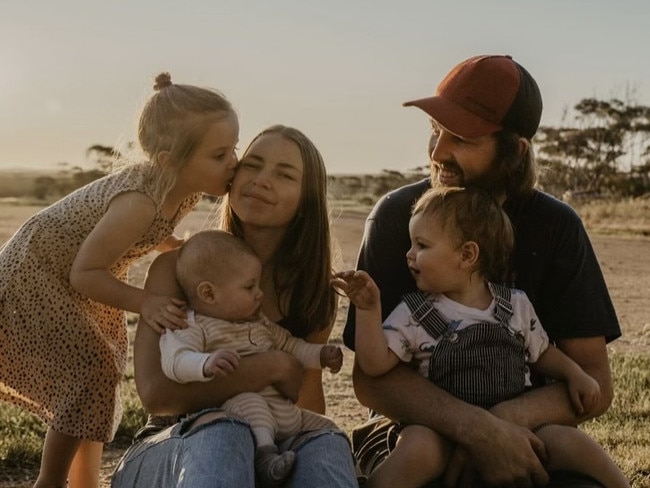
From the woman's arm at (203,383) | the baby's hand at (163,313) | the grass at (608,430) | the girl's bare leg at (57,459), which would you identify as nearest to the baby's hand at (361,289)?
the woman's arm at (203,383)

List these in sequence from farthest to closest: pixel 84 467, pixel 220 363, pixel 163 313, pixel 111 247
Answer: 1. pixel 84 467
2. pixel 111 247
3. pixel 163 313
4. pixel 220 363

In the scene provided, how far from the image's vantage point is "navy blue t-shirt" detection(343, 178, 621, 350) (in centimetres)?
340

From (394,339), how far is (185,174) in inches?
38.4

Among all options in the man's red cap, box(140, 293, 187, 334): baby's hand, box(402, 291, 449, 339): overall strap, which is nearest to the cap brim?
the man's red cap

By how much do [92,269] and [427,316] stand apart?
1.16 metres

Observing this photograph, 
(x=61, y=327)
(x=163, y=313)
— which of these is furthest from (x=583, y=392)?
(x=61, y=327)

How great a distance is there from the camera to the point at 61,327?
12.5 ft

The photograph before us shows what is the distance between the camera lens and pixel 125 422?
5.50 meters

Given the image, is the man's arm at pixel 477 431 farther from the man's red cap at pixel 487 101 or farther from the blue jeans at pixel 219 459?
the man's red cap at pixel 487 101

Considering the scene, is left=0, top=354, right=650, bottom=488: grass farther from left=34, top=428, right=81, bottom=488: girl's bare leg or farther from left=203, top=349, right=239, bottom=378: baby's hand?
left=203, top=349, right=239, bottom=378: baby's hand

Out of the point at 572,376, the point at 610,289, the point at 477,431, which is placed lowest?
the point at 610,289

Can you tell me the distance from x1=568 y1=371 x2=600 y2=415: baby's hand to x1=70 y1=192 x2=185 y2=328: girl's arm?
4.73 ft

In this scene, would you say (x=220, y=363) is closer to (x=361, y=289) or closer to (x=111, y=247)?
(x=361, y=289)

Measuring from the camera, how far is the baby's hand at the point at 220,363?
9.63ft
